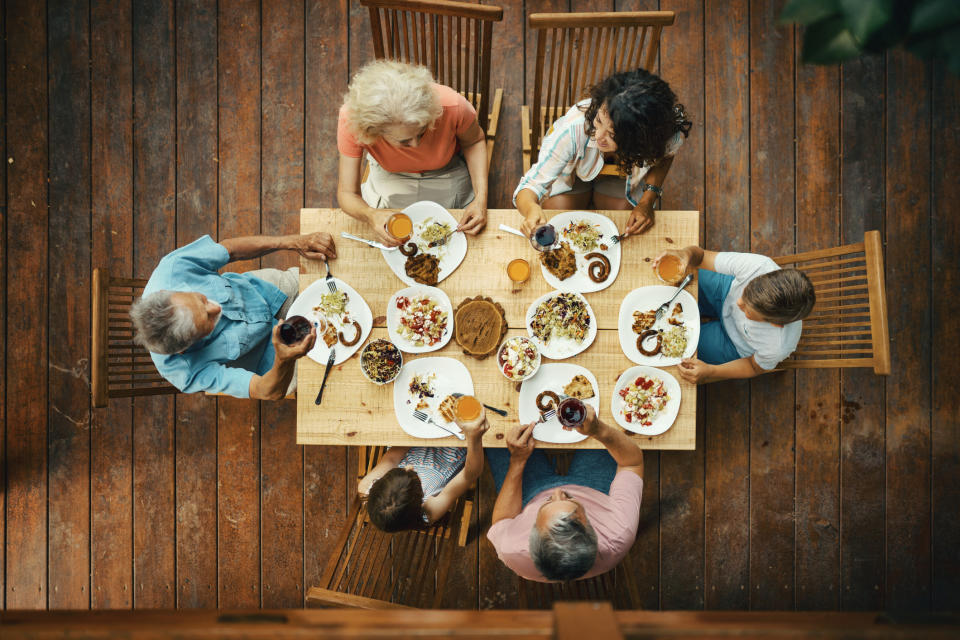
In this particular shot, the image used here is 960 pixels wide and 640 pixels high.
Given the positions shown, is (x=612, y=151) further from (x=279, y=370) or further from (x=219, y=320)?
(x=219, y=320)

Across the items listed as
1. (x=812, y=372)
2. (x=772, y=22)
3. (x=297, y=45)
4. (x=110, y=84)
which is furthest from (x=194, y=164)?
(x=812, y=372)

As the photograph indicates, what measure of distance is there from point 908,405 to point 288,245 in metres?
3.24

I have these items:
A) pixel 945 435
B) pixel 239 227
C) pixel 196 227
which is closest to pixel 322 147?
pixel 239 227

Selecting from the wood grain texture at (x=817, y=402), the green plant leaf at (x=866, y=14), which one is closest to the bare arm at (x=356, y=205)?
the green plant leaf at (x=866, y=14)

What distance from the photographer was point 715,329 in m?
2.31

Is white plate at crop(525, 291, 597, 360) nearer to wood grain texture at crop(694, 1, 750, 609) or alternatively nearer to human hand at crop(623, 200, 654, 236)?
human hand at crop(623, 200, 654, 236)

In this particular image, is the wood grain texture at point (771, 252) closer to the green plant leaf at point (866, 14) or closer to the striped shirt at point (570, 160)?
the striped shirt at point (570, 160)

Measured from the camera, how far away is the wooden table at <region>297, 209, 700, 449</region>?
2.00 m

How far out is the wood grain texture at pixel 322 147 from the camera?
9.29 ft

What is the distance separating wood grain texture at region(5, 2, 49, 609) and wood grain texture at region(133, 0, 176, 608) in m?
0.50

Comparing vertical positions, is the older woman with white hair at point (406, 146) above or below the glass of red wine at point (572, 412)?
above

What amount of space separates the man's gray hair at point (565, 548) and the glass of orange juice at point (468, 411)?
451 millimetres

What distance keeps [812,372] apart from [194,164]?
352 centimetres

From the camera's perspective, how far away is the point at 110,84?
285 cm
